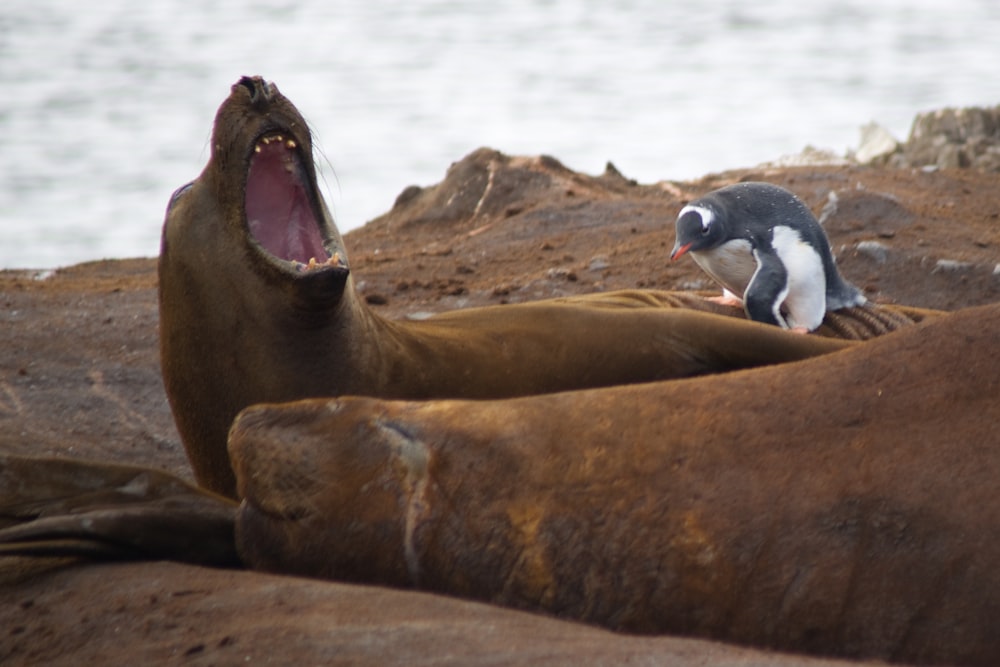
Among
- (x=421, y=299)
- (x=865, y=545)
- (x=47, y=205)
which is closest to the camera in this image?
(x=865, y=545)

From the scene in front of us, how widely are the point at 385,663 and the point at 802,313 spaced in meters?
3.37

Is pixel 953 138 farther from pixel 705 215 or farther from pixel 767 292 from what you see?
pixel 767 292

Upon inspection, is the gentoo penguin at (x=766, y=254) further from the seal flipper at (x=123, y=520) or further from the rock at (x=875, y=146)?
the rock at (x=875, y=146)

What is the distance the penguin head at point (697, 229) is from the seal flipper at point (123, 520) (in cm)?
286

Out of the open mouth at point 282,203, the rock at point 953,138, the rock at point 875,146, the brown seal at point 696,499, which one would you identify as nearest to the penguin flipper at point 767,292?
→ the open mouth at point 282,203

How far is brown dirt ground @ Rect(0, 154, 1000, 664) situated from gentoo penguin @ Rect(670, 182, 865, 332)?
65cm

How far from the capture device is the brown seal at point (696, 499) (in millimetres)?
2855

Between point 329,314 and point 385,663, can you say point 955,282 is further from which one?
point 385,663

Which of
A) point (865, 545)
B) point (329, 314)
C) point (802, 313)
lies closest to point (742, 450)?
point (865, 545)

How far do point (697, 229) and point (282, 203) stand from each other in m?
2.00

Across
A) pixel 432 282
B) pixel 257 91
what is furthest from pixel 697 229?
pixel 257 91

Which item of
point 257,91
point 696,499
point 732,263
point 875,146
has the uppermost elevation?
point 875,146

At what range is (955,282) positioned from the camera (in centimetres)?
658

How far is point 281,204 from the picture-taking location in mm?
4465
